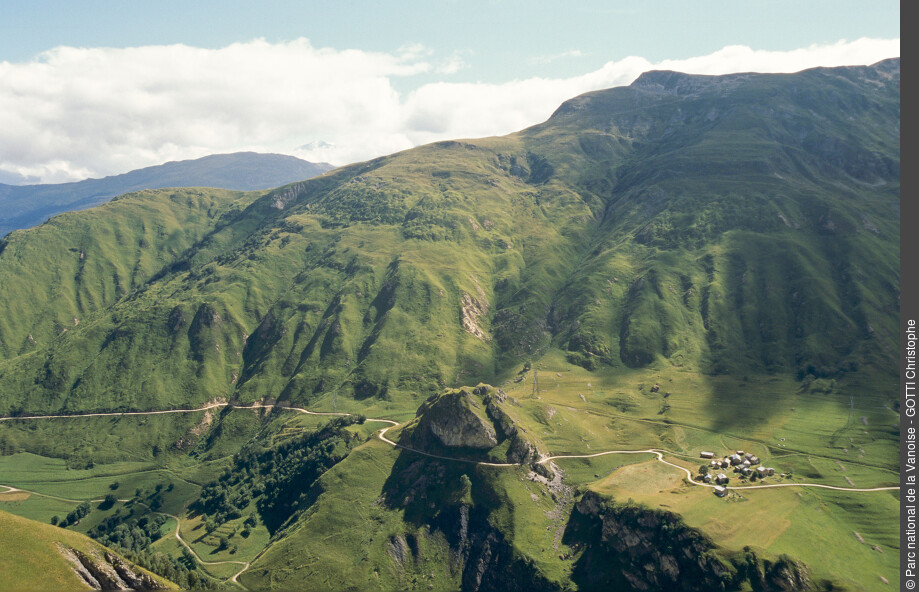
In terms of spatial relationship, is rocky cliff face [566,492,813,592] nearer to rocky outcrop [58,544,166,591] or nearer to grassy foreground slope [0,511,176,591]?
rocky outcrop [58,544,166,591]

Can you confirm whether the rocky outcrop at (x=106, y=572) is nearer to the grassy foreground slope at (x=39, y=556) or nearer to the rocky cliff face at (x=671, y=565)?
the grassy foreground slope at (x=39, y=556)

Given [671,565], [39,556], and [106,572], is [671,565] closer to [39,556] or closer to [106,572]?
[106,572]

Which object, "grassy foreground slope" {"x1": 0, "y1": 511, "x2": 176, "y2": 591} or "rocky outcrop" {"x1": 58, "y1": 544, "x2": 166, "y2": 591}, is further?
"rocky outcrop" {"x1": 58, "y1": 544, "x2": 166, "y2": 591}

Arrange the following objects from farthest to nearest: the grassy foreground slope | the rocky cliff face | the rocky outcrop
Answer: the rocky cliff face, the rocky outcrop, the grassy foreground slope

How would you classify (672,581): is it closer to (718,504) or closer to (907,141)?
(718,504)

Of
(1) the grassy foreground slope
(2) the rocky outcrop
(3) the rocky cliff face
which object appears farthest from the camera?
(3) the rocky cliff face

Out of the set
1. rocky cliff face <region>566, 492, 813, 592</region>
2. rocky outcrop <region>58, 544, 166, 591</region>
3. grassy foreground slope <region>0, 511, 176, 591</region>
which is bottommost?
rocky cliff face <region>566, 492, 813, 592</region>

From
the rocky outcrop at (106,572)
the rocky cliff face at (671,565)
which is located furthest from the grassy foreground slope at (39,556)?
the rocky cliff face at (671,565)

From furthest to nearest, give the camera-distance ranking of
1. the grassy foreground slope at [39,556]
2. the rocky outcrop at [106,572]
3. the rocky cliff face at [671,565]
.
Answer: the rocky cliff face at [671,565], the rocky outcrop at [106,572], the grassy foreground slope at [39,556]

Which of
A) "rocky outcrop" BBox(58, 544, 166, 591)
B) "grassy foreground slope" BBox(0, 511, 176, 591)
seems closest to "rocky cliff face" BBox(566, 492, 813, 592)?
"rocky outcrop" BBox(58, 544, 166, 591)
